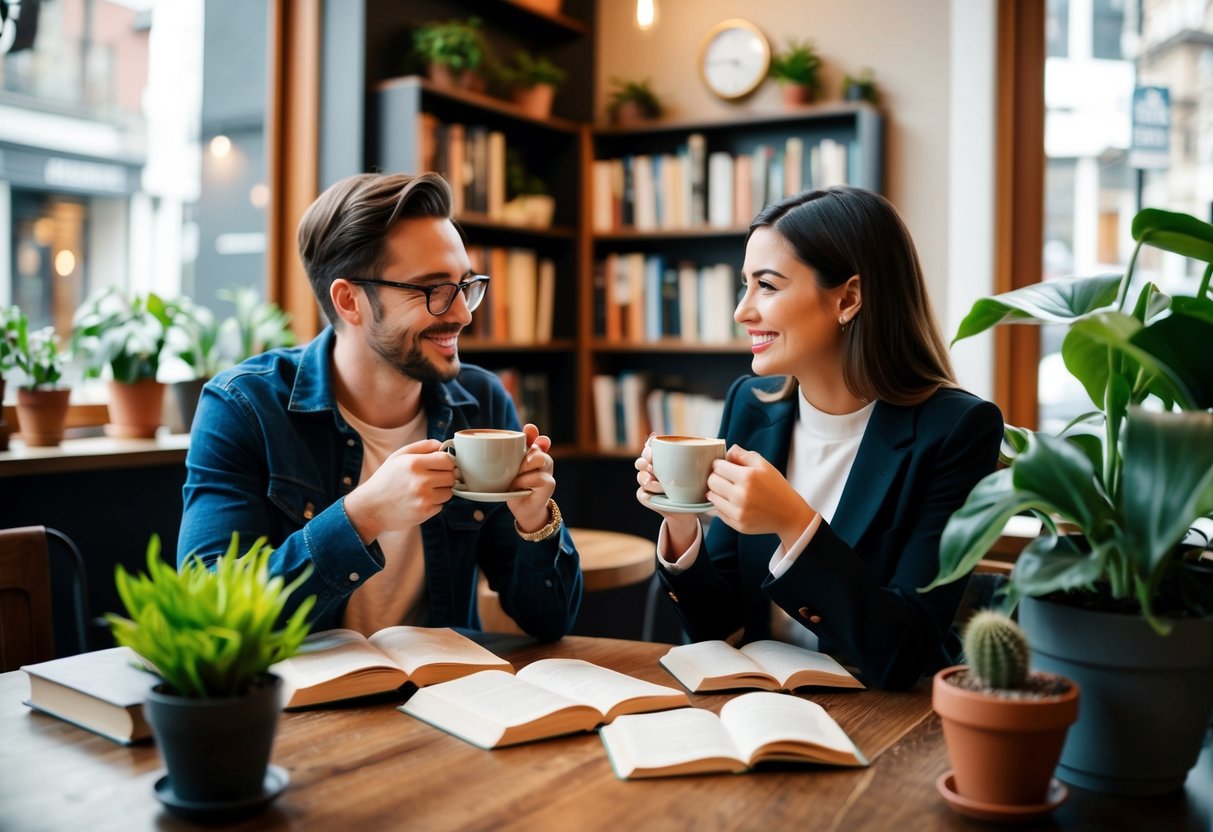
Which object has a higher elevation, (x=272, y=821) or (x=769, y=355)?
(x=769, y=355)

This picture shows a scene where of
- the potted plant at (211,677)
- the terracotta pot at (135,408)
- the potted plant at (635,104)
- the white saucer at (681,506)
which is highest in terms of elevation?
the potted plant at (635,104)

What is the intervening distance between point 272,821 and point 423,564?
35.6 inches

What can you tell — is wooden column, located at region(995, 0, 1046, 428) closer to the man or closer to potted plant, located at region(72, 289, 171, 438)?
the man

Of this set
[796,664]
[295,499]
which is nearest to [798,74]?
[295,499]

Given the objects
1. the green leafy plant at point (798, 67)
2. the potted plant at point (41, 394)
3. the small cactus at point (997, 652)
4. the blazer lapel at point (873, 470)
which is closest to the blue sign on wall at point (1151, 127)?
the green leafy plant at point (798, 67)

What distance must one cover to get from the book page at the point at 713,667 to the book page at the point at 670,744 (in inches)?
5.2

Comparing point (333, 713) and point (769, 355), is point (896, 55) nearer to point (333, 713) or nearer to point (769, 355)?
point (769, 355)

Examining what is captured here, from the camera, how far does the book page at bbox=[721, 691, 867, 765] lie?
1.14 meters

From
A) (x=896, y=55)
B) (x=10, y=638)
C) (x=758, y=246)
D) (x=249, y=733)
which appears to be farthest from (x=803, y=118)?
(x=249, y=733)

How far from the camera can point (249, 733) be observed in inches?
39.3

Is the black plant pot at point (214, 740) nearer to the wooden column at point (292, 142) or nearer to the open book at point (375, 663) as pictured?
the open book at point (375, 663)

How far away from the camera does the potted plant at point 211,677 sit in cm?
98

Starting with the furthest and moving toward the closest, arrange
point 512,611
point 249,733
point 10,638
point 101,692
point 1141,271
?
point 1141,271 → point 512,611 → point 10,638 → point 101,692 → point 249,733

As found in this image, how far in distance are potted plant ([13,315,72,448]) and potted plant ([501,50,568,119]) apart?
1865 mm
